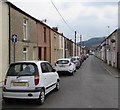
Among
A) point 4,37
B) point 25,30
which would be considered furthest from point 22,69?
point 25,30

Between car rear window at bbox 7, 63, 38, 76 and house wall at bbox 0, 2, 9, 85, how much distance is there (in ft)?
16.9

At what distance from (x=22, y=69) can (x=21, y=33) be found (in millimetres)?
9208

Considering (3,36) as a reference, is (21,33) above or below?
above

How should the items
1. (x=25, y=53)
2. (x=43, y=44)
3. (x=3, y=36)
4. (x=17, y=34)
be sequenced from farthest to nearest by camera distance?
(x=43, y=44), (x=25, y=53), (x=17, y=34), (x=3, y=36)

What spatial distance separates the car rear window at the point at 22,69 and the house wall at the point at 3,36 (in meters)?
5.14

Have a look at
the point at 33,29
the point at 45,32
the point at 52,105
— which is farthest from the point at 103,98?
the point at 45,32

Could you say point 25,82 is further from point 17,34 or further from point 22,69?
point 17,34

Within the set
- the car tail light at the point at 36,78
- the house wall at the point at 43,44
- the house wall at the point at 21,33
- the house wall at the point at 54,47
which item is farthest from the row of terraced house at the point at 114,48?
the car tail light at the point at 36,78

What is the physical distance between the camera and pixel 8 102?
29.7 ft

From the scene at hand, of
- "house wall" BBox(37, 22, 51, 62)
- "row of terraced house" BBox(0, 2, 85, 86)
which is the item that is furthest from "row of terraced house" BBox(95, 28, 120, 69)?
"row of terraced house" BBox(0, 2, 85, 86)

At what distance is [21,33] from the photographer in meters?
17.9

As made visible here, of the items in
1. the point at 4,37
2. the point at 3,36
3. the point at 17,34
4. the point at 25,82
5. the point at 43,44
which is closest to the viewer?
the point at 25,82

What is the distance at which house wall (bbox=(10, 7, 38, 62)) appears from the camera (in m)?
Result: 16.0

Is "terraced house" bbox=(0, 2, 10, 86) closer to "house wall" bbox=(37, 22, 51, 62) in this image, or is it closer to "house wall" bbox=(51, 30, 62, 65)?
"house wall" bbox=(37, 22, 51, 62)
